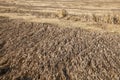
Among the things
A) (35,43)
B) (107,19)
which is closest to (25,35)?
(35,43)

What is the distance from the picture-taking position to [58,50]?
12930 millimetres

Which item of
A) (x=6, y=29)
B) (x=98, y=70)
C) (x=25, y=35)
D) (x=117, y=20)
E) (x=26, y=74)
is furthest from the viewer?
(x=117, y=20)

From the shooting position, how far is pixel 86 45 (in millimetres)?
13844

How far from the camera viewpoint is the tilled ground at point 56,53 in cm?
1052

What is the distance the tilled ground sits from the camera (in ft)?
34.5

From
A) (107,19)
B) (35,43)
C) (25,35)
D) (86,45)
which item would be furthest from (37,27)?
(107,19)

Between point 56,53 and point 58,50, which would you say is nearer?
point 56,53

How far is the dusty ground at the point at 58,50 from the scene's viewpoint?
10578mm

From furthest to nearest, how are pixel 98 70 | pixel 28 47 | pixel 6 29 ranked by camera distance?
pixel 6 29
pixel 28 47
pixel 98 70

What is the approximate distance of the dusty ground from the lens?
10.6 metres

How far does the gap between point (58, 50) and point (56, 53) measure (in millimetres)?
431

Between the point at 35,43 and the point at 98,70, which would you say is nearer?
the point at 98,70

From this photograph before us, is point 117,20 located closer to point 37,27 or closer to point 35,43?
point 37,27

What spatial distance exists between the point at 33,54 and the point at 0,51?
184cm
